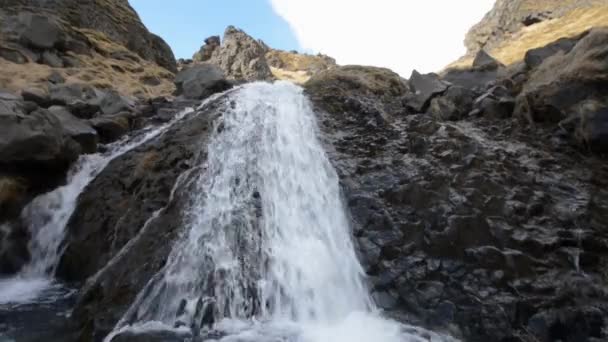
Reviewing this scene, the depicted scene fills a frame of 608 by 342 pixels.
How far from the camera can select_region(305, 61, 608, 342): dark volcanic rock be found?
5570mm

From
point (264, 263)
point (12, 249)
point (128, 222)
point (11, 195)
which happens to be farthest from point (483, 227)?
point (11, 195)

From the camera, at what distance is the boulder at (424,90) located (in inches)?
456

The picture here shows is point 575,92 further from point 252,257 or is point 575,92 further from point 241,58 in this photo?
point 241,58

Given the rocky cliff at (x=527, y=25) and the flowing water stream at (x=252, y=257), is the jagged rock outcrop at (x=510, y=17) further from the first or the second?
the flowing water stream at (x=252, y=257)

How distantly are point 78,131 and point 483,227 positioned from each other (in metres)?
10.1

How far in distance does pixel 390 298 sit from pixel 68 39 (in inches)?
866

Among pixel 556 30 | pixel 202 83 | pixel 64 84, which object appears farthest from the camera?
pixel 556 30

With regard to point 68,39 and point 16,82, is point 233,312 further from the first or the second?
point 68,39

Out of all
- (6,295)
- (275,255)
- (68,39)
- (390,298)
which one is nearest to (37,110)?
(6,295)

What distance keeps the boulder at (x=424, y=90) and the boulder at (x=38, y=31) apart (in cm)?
1716

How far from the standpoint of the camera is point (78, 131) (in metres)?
11.1

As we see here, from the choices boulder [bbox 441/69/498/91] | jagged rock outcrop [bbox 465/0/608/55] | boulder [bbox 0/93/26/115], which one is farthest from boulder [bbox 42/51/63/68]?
jagged rock outcrop [bbox 465/0/608/55]

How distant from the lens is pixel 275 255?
→ 693 centimetres

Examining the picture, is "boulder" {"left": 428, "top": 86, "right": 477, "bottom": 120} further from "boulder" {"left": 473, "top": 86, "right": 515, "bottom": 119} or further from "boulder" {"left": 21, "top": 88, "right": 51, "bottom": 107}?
"boulder" {"left": 21, "top": 88, "right": 51, "bottom": 107}
